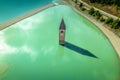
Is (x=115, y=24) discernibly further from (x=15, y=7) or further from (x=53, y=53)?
(x=15, y=7)

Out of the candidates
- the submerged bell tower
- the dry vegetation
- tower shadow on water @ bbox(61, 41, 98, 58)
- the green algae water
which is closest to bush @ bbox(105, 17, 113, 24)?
the green algae water

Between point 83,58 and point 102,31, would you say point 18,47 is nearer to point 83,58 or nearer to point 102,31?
point 83,58

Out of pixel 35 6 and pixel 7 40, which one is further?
pixel 35 6

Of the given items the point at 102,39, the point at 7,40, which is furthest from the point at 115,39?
the point at 7,40

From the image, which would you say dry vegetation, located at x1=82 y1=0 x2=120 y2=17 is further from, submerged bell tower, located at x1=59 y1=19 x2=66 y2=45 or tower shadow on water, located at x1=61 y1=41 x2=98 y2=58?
submerged bell tower, located at x1=59 y1=19 x2=66 y2=45

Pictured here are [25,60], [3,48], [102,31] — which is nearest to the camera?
[25,60]

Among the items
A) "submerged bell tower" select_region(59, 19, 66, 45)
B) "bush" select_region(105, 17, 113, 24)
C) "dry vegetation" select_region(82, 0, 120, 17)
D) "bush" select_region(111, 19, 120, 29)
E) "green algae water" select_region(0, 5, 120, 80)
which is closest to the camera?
"green algae water" select_region(0, 5, 120, 80)

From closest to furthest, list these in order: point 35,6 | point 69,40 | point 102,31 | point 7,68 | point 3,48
Answer: point 7,68
point 3,48
point 69,40
point 102,31
point 35,6
